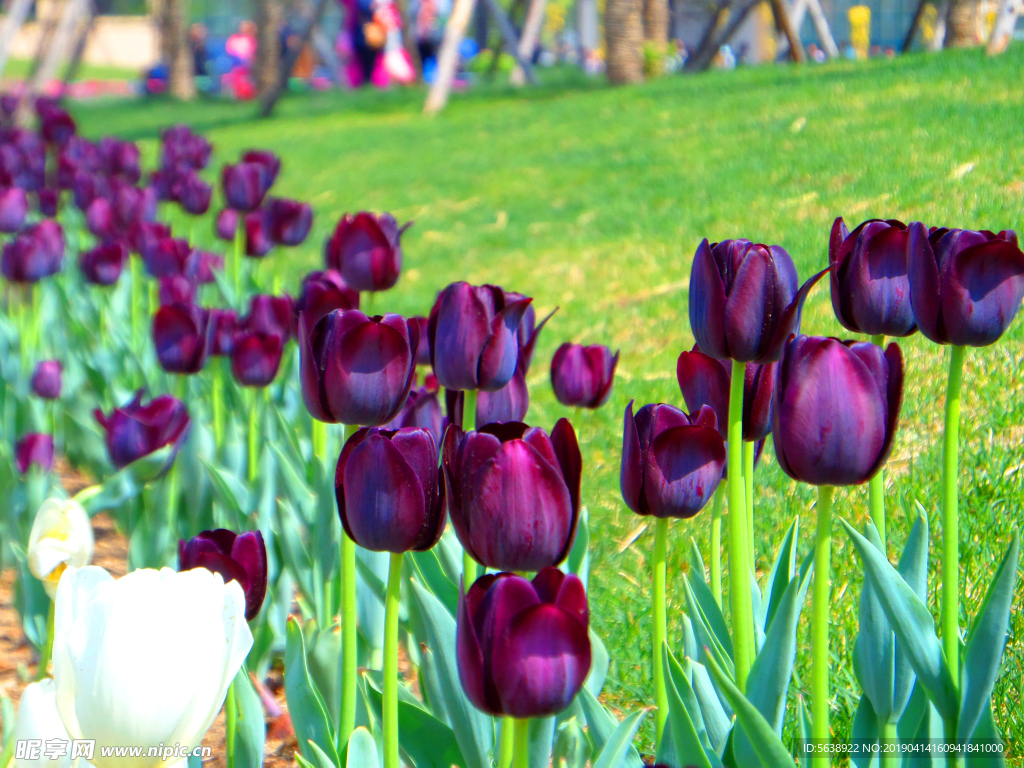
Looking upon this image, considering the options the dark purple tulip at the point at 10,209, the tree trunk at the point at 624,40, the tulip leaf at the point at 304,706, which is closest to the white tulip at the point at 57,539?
the tulip leaf at the point at 304,706

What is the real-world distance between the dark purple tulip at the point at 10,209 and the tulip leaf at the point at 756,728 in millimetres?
3655

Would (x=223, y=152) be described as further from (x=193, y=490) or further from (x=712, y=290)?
(x=712, y=290)

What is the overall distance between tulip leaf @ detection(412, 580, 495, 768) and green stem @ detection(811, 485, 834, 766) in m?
0.39

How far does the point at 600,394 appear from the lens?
6.45 ft

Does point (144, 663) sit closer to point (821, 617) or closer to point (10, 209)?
point (821, 617)

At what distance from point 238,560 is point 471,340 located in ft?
1.34

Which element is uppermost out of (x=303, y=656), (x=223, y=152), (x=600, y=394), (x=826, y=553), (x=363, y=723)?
(x=223, y=152)

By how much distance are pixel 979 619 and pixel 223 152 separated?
36.3 ft

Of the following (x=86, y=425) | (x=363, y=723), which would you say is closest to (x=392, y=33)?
(x=86, y=425)

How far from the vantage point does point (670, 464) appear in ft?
3.68

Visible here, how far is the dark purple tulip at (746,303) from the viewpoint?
3.65 ft

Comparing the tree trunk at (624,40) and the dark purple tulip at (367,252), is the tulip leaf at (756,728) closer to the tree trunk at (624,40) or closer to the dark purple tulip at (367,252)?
the dark purple tulip at (367,252)

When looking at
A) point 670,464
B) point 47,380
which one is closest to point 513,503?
point 670,464

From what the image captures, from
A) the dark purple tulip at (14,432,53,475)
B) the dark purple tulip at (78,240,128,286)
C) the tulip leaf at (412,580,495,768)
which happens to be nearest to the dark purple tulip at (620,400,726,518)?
the tulip leaf at (412,580,495,768)
